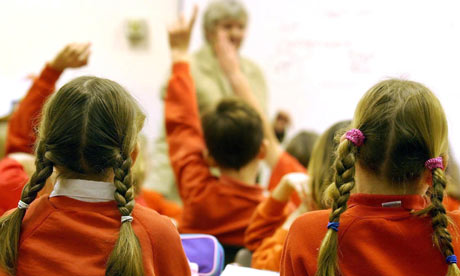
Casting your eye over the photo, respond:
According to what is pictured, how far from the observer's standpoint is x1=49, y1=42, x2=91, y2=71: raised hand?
1.62 m

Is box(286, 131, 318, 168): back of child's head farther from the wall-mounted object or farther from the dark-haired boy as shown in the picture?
the wall-mounted object

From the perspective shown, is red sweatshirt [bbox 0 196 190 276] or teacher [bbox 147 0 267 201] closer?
red sweatshirt [bbox 0 196 190 276]

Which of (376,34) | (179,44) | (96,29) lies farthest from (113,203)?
(96,29)

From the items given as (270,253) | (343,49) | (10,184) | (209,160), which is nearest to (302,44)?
(343,49)

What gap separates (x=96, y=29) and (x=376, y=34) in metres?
1.58

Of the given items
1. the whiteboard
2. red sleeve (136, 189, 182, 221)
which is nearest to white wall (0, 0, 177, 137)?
the whiteboard

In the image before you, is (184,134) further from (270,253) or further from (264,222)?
(270,253)

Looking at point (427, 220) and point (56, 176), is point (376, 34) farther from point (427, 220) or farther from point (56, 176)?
point (56, 176)

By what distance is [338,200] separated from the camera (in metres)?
0.98

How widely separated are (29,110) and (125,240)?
0.90m

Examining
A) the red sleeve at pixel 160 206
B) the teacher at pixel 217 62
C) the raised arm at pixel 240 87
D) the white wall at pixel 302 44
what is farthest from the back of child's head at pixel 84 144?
the white wall at pixel 302 44

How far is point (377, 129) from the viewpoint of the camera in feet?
3.32

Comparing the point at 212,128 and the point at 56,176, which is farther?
the point at 212,128

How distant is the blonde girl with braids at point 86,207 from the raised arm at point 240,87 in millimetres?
937
